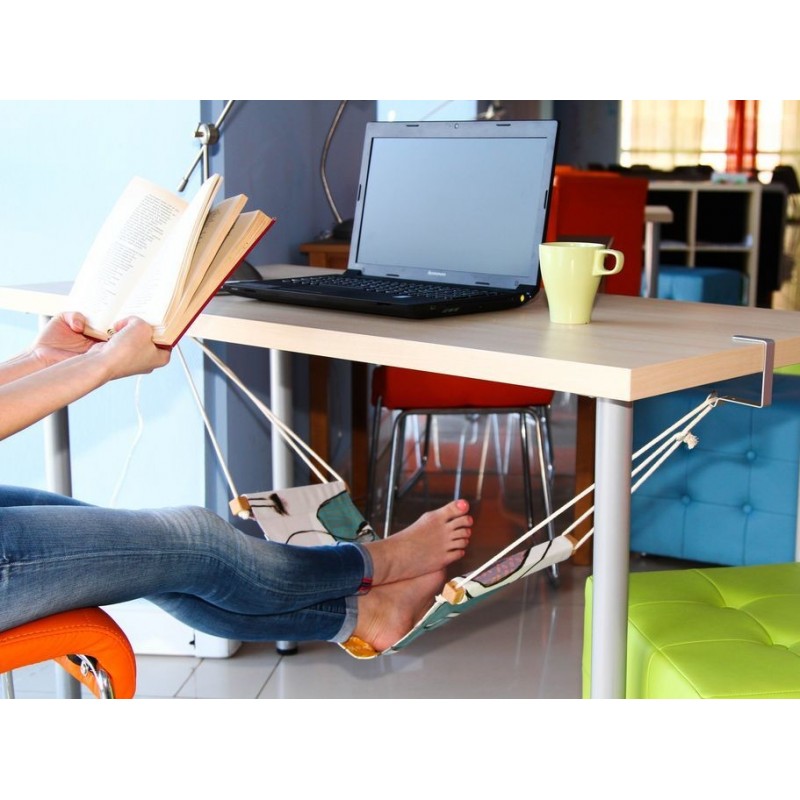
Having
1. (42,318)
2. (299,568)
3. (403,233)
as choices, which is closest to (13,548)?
(299,568)

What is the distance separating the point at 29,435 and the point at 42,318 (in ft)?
1.66

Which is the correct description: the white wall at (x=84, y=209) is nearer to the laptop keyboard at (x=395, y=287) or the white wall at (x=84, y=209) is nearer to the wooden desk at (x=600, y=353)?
the laptop keyboard at (x=395, y=287)

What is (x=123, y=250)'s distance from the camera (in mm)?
1306

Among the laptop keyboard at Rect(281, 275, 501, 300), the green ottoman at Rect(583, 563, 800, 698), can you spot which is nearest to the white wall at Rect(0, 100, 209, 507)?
the laptop keyboard at Rect(281, 275, 501, 300)

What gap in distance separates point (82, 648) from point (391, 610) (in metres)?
0.47

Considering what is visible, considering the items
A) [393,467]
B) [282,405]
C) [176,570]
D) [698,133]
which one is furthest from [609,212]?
[698,133]

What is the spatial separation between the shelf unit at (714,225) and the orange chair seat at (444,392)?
3.67 meters

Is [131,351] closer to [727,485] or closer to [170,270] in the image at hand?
[170,270]

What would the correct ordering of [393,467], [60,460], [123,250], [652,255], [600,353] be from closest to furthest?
[600,353] → [123,250] → [60,460] → [393,467] → [652,255]

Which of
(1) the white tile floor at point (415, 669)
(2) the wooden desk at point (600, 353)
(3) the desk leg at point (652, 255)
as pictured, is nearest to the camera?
(2) the wooden desk at point (600, 353)

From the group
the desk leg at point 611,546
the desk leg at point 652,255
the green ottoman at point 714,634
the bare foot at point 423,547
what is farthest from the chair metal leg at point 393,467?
the desk leg at point 652,255

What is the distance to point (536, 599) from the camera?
2387 mm

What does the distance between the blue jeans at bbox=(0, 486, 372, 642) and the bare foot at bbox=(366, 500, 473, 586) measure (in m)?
0.03

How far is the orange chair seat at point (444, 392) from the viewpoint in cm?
241
